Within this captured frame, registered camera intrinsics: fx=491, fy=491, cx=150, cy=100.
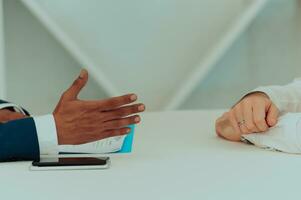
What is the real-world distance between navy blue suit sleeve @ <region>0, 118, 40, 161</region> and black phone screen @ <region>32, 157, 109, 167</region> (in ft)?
0.08

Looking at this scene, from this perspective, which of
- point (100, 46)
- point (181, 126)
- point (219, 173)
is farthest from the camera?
point (100, 46)

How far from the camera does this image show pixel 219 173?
698 millimetres

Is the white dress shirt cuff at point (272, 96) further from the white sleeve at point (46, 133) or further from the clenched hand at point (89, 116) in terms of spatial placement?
the white sleeve at point (46, 133)

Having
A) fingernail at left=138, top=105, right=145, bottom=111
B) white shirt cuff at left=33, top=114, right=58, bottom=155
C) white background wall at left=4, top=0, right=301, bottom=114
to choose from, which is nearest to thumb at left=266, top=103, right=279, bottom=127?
fingernail at left=138, top=105, right=145, bottom=111

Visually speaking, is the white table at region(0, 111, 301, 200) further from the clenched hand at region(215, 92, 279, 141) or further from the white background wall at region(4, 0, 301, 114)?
the white background wall at region(4, 0, 301, 114)

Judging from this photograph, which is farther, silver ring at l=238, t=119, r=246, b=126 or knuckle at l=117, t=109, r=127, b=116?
silver ring at l=238, t=119, r=246, b=126

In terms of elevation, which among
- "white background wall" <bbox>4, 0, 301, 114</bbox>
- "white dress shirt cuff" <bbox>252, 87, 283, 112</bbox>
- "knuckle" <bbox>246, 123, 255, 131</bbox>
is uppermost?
"white background wall" <bbox>4, 0, 301, 114</bbox>

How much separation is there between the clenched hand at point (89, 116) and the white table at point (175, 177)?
6 centimetres

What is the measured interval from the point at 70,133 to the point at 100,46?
A: 967 mm

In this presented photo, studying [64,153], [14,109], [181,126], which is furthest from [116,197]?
[181,126]

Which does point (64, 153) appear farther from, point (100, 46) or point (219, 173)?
point (100, 46)

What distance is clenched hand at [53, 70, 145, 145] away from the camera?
2.48 ft

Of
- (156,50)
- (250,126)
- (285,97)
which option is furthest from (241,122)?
(156,50)

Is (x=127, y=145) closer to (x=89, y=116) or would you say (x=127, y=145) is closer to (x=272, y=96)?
(x=89, y=116)
